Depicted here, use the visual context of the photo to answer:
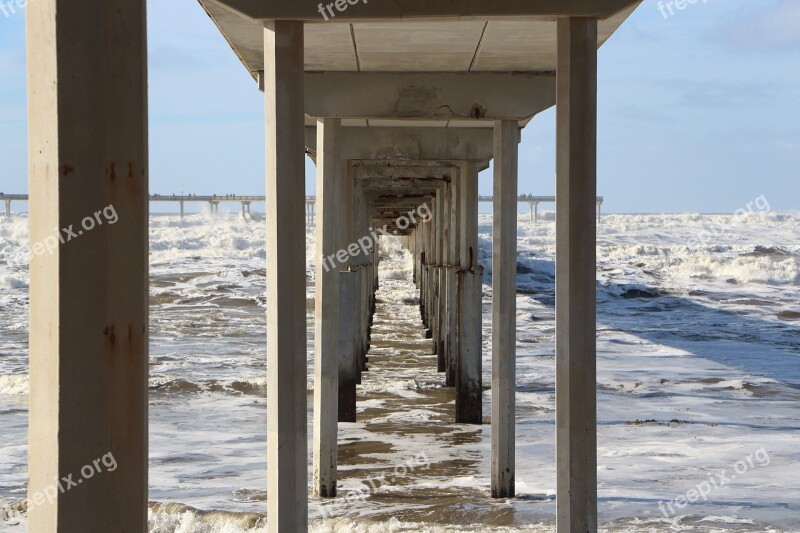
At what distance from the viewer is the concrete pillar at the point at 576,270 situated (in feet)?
16.3

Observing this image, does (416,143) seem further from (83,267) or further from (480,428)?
(83,267)

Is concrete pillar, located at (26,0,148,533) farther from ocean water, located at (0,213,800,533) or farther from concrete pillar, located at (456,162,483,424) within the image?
concrete pillar, located at (456,162,483,424)

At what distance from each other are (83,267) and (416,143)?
10.5 m

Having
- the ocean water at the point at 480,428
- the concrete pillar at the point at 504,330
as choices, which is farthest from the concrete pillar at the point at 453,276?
the concrete pillar at the point at 504,330

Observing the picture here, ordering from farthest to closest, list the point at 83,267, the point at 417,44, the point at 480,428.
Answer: the point at 480,428
the point at 417,44
the point at 83,267

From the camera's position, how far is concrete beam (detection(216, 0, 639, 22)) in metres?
4.94

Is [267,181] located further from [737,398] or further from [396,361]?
[396,361]

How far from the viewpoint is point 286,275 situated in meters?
5.30

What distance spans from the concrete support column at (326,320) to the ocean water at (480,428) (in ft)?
1.47

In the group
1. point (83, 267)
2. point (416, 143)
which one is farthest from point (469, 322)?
point (83, 267)

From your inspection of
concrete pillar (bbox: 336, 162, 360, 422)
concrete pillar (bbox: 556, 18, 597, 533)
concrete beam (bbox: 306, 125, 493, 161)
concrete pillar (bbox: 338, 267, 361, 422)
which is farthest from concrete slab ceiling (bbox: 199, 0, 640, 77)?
concrete pillar (bbox: 338, 267, 361, 422)

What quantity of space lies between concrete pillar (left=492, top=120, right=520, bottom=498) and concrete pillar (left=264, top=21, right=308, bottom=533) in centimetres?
333

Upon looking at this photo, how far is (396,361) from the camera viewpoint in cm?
1931

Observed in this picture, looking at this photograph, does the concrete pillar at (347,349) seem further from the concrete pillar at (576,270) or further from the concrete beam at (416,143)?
the concrete pillar at (576,270)
